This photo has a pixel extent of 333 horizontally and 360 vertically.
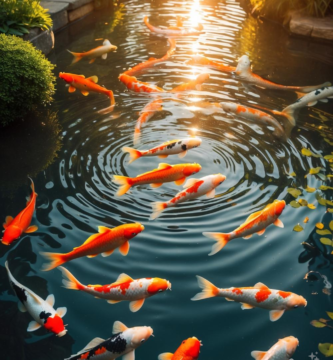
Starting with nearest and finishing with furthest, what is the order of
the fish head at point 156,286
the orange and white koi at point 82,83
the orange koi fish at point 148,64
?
the fish head at point 156,286, the orange and white koi at point 82,83, the orange koi fish at point 148,64

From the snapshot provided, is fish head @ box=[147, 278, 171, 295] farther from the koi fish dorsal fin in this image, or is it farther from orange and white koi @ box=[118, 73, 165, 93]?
orange and white koi @ box=[118, 73, 165, 93]

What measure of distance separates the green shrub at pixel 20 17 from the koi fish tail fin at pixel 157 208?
4755mm

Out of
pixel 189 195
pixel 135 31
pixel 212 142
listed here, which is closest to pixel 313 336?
pixel 189 195

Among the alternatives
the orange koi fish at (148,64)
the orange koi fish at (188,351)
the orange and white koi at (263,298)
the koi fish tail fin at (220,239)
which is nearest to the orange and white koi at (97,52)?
the orange koi fish at (148,64)

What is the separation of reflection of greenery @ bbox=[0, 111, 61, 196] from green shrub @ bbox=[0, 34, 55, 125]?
0.22 metres

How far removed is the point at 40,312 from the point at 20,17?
6.37 meters

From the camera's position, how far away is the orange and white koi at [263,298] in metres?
3.55

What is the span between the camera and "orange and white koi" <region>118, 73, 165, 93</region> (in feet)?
24.2

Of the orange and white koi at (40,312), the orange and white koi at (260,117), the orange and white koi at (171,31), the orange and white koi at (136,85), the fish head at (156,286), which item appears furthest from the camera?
the orange and white koi at (171,31)

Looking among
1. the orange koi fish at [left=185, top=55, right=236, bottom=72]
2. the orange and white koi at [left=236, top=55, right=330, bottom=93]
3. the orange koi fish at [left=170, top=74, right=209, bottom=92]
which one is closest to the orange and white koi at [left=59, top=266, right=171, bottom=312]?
the orange koi fish at [left=170, top=74, right=209, bottom=92]

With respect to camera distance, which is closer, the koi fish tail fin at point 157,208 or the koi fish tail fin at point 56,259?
the koi fish tail fin at point 56,259

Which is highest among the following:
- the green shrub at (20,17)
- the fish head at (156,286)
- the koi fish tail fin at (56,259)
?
the green shrub at (20,17)

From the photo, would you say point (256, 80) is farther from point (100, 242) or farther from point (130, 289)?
point (130, 289)

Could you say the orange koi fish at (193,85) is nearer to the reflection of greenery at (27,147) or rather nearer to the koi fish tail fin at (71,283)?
the reflection of greenery at (27,147)
